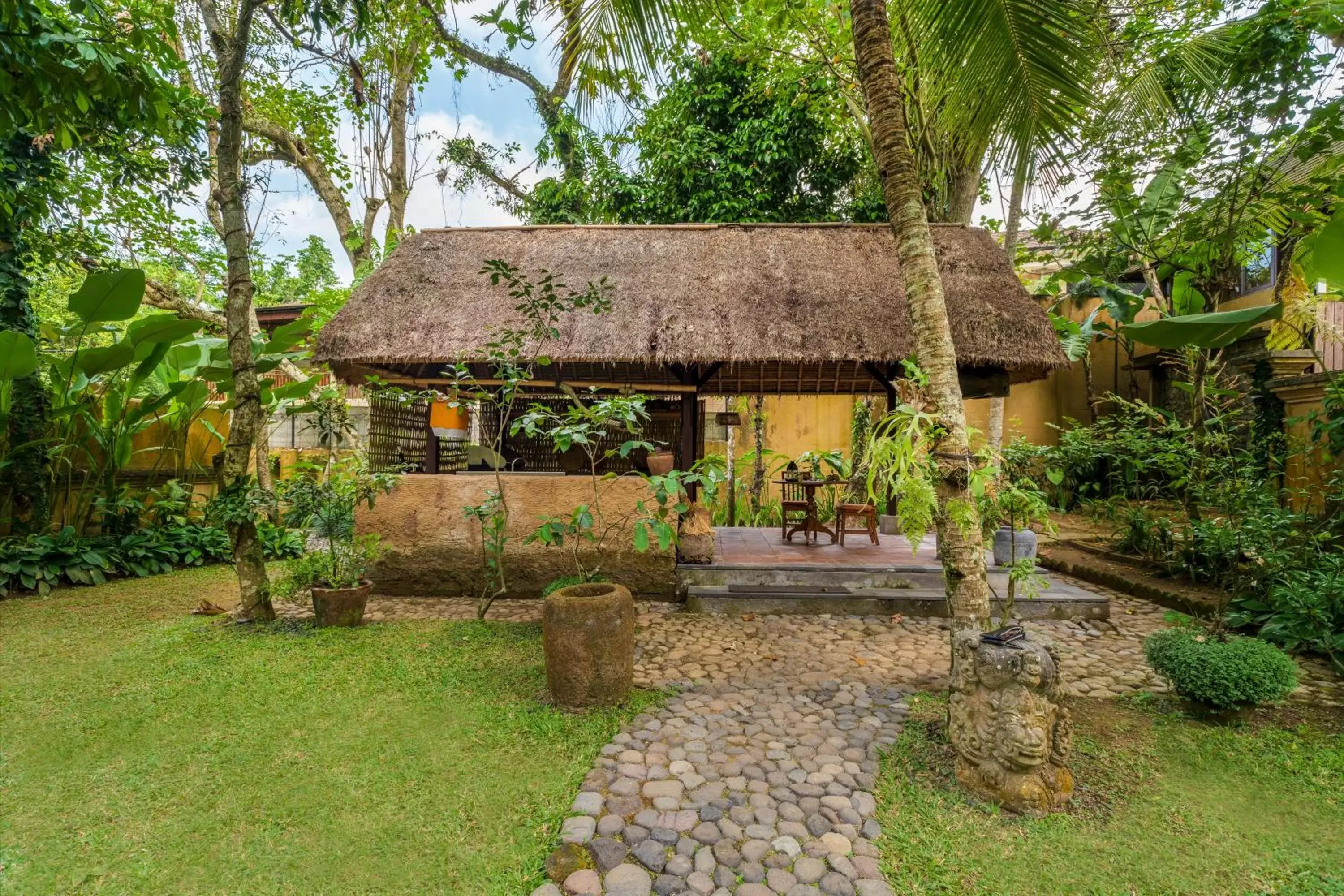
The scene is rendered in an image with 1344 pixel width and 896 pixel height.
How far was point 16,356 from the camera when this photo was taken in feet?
16.1

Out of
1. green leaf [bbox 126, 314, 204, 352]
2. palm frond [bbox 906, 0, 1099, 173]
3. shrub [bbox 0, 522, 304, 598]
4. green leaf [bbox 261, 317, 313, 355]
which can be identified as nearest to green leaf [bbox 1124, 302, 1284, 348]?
palm frond [bbox 906, 0, 1099, 173]

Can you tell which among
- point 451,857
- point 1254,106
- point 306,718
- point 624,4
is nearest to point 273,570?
point 306,718

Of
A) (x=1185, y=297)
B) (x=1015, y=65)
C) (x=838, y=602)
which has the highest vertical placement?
(x=1015, y=65)

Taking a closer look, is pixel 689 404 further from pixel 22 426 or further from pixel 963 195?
pixel 22 426

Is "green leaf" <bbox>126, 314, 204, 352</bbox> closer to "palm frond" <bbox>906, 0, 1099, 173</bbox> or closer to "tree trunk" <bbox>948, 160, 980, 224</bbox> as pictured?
"palm frond" <bbox>906, 0, 1099, 173</bbox>

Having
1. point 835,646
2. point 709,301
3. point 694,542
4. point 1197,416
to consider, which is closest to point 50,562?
point 694,542

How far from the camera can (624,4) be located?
354 cm

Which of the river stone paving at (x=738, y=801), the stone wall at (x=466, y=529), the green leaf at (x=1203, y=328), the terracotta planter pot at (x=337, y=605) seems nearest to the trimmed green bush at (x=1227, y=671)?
the river stone paving at (x=738, y=801)

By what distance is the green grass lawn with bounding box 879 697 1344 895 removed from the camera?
202 centimetres

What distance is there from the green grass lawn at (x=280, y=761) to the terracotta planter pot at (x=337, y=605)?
233 millimetres

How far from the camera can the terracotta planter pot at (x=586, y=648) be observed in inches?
127

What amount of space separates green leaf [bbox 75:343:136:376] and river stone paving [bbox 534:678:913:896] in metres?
5.76

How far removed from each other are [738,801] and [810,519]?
15.5 ft

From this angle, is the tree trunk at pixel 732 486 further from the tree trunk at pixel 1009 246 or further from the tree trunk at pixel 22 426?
the tree trunk at pixel 22 426
